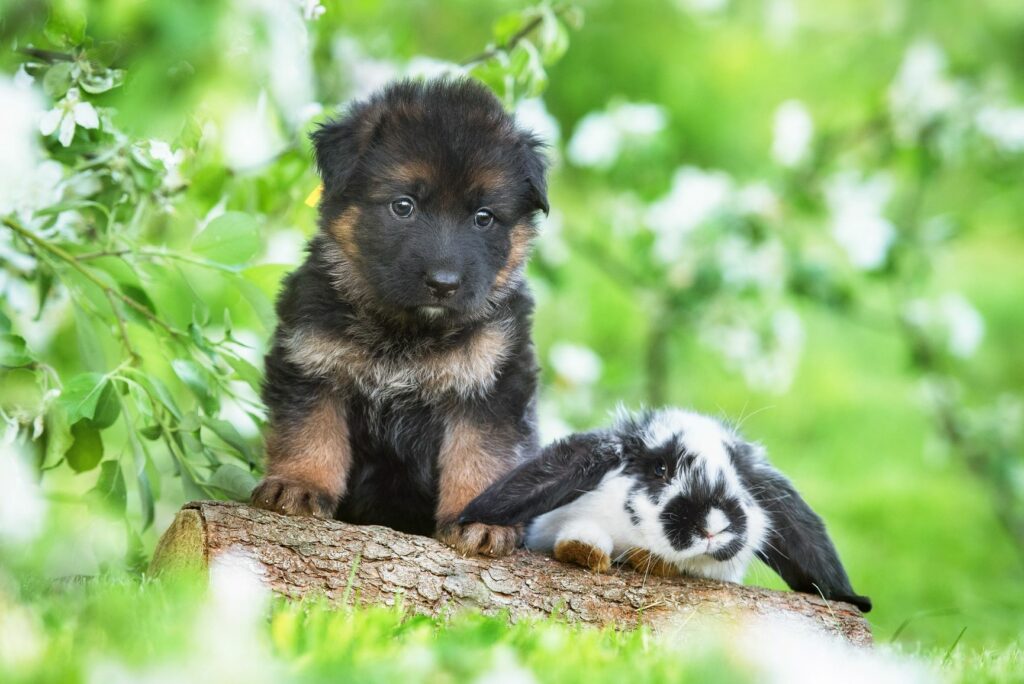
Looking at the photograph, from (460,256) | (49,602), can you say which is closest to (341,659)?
(49,602)

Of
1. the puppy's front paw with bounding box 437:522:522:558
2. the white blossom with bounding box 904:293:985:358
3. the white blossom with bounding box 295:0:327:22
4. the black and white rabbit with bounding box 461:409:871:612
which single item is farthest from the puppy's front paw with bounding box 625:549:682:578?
the white blossom with bounding box 904:293:985:358

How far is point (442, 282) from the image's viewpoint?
3.52m

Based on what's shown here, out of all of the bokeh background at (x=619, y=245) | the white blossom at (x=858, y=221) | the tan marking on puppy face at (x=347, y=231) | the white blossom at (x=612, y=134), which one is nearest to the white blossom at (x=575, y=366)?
the bokeh background at (x=619, y=245)

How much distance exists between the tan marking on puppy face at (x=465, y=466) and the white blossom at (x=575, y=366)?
2.65 meters

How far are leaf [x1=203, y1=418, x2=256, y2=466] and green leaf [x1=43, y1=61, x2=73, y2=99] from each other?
1.08 m

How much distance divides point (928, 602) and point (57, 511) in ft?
14.0

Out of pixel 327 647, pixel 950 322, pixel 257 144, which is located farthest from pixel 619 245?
pixel 327 647

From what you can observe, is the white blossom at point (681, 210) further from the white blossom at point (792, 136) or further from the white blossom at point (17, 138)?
the white blossom at point (17, 138)

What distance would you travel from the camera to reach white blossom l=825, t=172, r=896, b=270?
6.59 m

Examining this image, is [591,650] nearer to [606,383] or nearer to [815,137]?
[606,383]

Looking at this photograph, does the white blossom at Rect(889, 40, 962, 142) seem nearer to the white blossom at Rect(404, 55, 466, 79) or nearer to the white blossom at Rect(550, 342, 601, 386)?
the white blossom at Rect(550, 342, 601, 386)

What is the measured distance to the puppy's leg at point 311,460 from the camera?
11.4 feet

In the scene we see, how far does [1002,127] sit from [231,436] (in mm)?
4636

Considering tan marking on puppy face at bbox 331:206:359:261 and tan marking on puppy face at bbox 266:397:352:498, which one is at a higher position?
tan marking on puppy face at bbox 331:206:359:261
